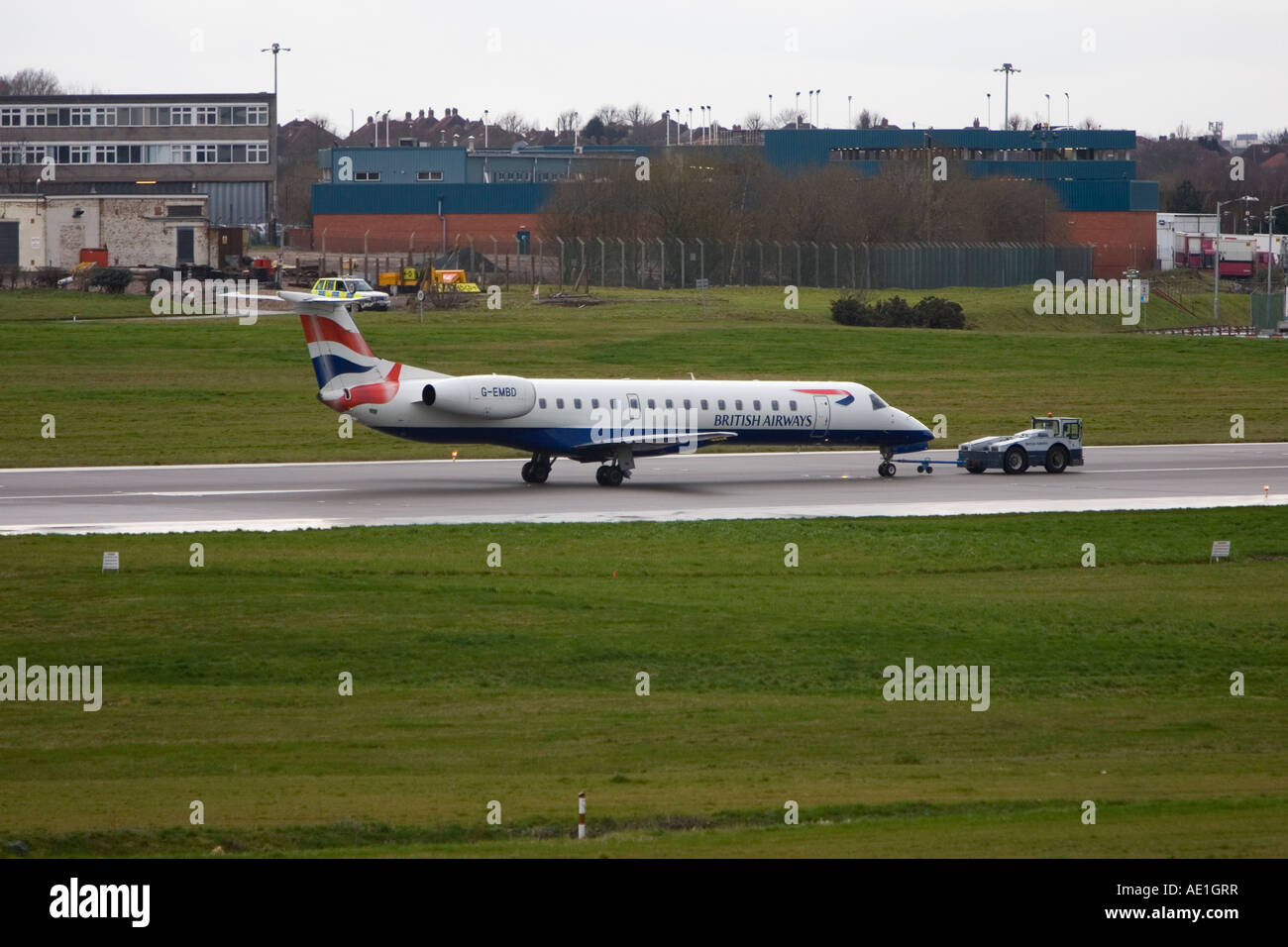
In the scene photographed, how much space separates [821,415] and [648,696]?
25.5m

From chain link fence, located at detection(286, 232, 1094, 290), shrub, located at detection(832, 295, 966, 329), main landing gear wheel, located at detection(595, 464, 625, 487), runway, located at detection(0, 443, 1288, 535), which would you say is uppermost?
chain link fence, located at detection(286, 232, 1094, 290)

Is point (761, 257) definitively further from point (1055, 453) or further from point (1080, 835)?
point (1080, 835)

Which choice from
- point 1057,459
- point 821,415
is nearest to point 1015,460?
point 1057,459

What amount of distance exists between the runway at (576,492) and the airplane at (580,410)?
1.12 meters

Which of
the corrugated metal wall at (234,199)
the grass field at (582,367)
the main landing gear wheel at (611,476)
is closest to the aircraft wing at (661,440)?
the main landing gear wheel at (611,476)

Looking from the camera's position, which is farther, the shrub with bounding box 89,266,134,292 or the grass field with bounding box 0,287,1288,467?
the shrub with bounding box 89,266,134,292

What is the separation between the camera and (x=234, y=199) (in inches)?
4909

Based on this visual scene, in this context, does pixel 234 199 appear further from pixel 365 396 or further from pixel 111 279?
pixel 365 396

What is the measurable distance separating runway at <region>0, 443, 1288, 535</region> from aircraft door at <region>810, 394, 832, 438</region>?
1.31 m

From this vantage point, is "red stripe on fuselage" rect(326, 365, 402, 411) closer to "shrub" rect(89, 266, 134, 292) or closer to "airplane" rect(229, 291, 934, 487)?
"airplane" rect(229, 291, 934, 487)

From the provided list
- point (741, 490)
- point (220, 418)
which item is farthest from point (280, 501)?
point (220, 418)

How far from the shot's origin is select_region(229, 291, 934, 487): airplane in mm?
38406

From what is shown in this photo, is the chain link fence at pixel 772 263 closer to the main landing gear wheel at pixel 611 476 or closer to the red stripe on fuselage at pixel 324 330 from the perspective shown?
the main landing gear wheel at pixel 611 476

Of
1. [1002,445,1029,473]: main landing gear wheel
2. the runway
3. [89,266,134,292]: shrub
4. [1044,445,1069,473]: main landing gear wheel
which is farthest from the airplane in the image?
[89,266,134,292]: shrub
